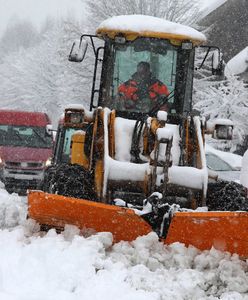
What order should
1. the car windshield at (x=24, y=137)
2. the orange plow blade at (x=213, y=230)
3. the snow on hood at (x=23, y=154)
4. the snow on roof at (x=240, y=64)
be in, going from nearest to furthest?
the orange plow blade at (x=213, y=230) → the snow on hood at (x=23, y=154) → the car windshield at (x=24, y=137) → the snow on roof at (x=240, y=64)

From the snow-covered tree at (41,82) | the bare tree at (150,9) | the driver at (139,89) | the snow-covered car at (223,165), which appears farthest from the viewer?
the snow-covered tree at (41,82)

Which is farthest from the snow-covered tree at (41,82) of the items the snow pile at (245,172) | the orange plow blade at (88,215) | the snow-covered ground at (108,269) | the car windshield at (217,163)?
the snow-covered ground at (108,269)

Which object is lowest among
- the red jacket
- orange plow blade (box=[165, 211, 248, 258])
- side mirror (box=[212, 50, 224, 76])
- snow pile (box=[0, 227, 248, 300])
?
snow pile (box=[0, 227, 248, 300])

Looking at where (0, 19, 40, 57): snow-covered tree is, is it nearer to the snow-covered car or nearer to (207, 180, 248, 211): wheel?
the snow-covered car

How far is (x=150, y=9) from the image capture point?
2372 cm

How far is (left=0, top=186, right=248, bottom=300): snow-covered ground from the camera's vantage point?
164 inches

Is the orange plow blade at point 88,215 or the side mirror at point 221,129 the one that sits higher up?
the side mirror at point 221,129

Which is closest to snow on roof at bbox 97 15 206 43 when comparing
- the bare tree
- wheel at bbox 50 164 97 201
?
wheel at bbox 50 164 97 201

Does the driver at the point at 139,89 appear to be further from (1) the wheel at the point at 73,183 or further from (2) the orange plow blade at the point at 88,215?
(2) the orange plow blade at the point at 88,215

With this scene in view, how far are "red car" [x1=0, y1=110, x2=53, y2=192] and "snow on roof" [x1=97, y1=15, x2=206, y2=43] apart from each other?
4.41m

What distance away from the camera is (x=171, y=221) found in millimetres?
5062

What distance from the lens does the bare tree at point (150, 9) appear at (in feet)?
77.7

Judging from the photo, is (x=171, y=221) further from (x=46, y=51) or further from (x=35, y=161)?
(x=46, y=51)

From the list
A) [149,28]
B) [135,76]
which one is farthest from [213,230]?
[149,28]
